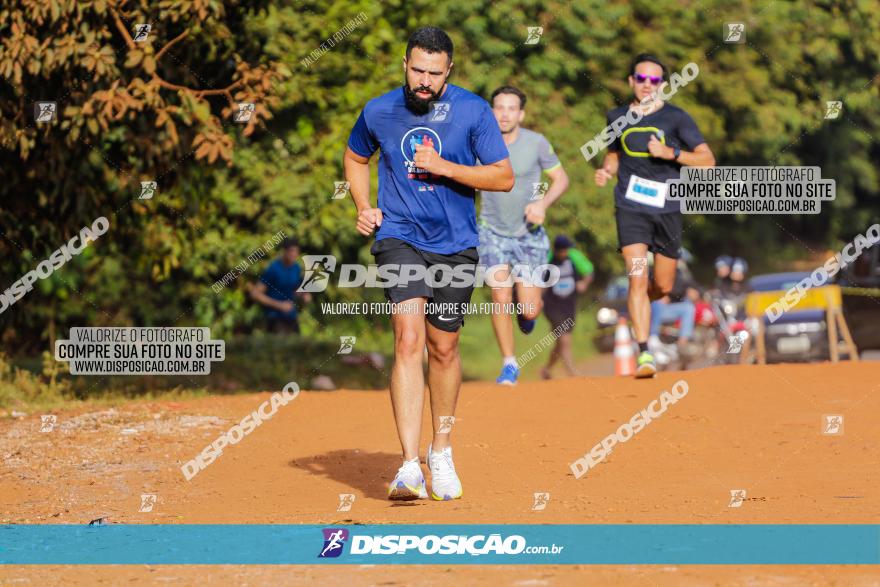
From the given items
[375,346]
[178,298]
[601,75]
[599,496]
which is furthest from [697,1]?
[599,496]

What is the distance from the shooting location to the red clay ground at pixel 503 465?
20.1ft

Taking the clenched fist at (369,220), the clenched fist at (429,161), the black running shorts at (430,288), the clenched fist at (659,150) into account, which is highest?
the clenched fist at (659,150)

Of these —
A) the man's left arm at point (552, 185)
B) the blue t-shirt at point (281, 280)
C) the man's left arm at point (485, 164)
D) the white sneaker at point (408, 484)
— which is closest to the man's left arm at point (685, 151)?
the man's left arm at point (552, 185)

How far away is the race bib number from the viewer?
11.1 metres

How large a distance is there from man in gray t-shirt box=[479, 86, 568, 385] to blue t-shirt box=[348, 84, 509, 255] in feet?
13.4

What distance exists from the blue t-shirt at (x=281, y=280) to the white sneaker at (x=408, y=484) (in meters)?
9.69

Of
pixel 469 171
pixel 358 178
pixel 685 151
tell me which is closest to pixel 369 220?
pixel 358 178

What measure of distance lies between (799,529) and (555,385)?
16.1ft

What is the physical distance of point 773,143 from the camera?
30.2 metres

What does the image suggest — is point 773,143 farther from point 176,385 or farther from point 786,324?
point 176,385

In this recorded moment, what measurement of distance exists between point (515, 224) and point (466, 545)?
559 cm

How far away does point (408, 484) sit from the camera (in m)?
7.26

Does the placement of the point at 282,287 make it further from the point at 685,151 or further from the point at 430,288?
the point at 430,288

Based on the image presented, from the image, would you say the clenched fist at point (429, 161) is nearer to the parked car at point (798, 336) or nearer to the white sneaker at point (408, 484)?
the white sneaker at point (408, 484)
